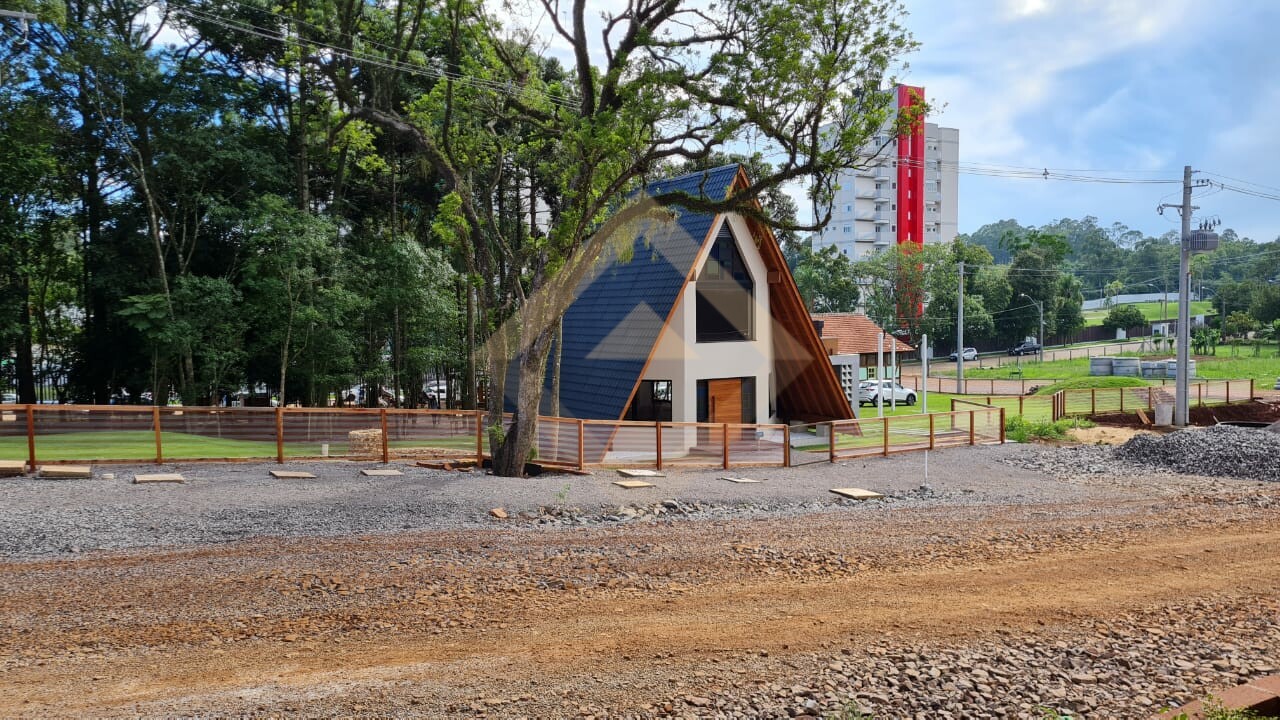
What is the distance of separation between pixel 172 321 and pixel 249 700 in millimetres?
16368

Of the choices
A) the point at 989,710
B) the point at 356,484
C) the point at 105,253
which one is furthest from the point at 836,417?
the point at 105,253

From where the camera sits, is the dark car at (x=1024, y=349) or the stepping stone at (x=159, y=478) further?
the dark car at (x=1024, y=349)

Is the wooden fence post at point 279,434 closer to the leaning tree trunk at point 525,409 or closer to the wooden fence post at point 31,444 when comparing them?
the wooden fence post at point 31,444

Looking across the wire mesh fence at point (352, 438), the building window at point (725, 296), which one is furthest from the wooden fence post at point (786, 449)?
the building window at point (725, 296)

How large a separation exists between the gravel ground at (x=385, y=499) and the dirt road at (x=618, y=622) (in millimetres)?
750

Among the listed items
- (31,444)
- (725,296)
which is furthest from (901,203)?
(31,444)

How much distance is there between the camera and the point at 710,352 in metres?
20.2

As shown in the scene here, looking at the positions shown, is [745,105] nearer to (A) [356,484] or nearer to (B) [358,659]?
(A) [356,484]

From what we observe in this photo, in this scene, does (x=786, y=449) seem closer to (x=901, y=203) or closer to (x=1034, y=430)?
(x=1034, y=430)

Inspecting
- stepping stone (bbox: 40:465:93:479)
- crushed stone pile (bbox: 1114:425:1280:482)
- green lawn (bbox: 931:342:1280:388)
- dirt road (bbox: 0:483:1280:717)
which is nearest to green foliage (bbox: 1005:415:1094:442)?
crushed stone pile (bbox: 1114:425:1280:482)

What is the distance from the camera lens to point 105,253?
1961 centimetres

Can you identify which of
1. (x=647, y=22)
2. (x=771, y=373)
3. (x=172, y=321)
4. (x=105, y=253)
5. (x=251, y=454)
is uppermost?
(x=647, y=22)

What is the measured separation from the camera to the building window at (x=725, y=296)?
20297 mm

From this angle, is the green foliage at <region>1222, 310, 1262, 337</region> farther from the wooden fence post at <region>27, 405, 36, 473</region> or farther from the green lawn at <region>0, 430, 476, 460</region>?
the wooden fence post at <region>27, 405, 36, 473</region>
